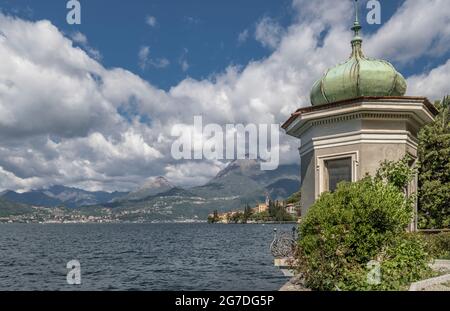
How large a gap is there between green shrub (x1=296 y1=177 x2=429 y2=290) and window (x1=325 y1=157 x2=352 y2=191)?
400 cm

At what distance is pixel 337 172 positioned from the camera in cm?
1645

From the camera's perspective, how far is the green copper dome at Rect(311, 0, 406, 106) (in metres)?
16.2

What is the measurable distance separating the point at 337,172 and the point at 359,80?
136 inches

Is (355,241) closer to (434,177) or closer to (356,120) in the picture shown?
(356,120)

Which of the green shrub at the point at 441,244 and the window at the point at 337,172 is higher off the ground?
the window at the point at 337,172

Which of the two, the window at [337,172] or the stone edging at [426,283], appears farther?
the window at [337,172]

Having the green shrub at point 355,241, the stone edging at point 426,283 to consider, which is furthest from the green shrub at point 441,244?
the green shrub at point 355,241

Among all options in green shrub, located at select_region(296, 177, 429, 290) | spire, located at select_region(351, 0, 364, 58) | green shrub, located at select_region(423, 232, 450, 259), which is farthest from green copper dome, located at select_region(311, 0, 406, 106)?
green shrub, located at select_region(423, 232, 450, 259)

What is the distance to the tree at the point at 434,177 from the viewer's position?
94.1 feet

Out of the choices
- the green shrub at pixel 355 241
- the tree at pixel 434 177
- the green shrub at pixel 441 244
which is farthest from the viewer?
the tree at pixel 434 177

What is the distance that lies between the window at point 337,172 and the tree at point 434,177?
1511cm

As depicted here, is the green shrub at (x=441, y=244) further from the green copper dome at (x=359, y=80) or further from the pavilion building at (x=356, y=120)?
the green copper dome at (x=359, y=80)
